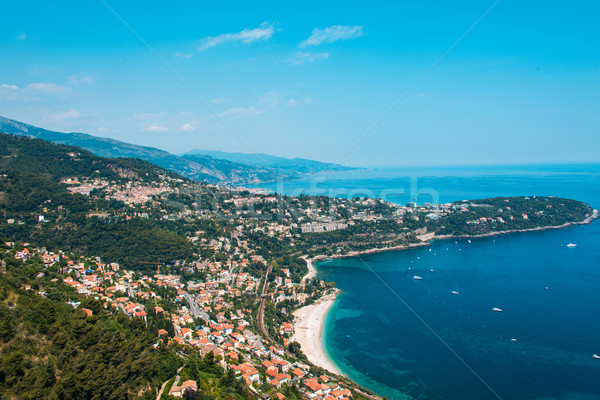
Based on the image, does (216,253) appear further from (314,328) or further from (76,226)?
(314,328)

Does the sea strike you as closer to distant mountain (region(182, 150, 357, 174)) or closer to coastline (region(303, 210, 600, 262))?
coastline (region(303, 210, 600, 262))

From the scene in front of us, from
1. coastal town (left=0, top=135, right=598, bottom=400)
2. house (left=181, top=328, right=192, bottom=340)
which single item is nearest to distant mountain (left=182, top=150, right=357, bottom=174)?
coastal town (left=0, top=135, right=598, bottom=400)

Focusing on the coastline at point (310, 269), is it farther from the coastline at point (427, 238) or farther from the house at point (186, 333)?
the house at point (186, 333)

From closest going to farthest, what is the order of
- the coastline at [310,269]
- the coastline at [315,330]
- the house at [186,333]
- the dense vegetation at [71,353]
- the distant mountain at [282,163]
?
the dense vegetation at [71,353]
the house at [186,333]
the coastline at [315,330]
the coastline at [310,269]
the distant mountain at [282,163]

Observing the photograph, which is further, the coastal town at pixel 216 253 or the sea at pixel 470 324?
the sea at pixel 470 324

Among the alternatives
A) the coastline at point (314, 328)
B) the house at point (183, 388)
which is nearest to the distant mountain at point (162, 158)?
the coastline at point (314, 328)

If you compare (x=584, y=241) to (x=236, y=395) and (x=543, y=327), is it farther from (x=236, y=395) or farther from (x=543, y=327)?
(x=236, y=395)

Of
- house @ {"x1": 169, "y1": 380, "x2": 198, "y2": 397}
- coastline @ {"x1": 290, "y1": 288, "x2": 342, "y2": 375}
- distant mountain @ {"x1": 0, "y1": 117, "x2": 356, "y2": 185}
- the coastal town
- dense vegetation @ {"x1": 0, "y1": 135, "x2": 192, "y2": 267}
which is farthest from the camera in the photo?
distant mountain @ {"x1": 0, "y1": 117, "x2": 356, "y2": 185}
